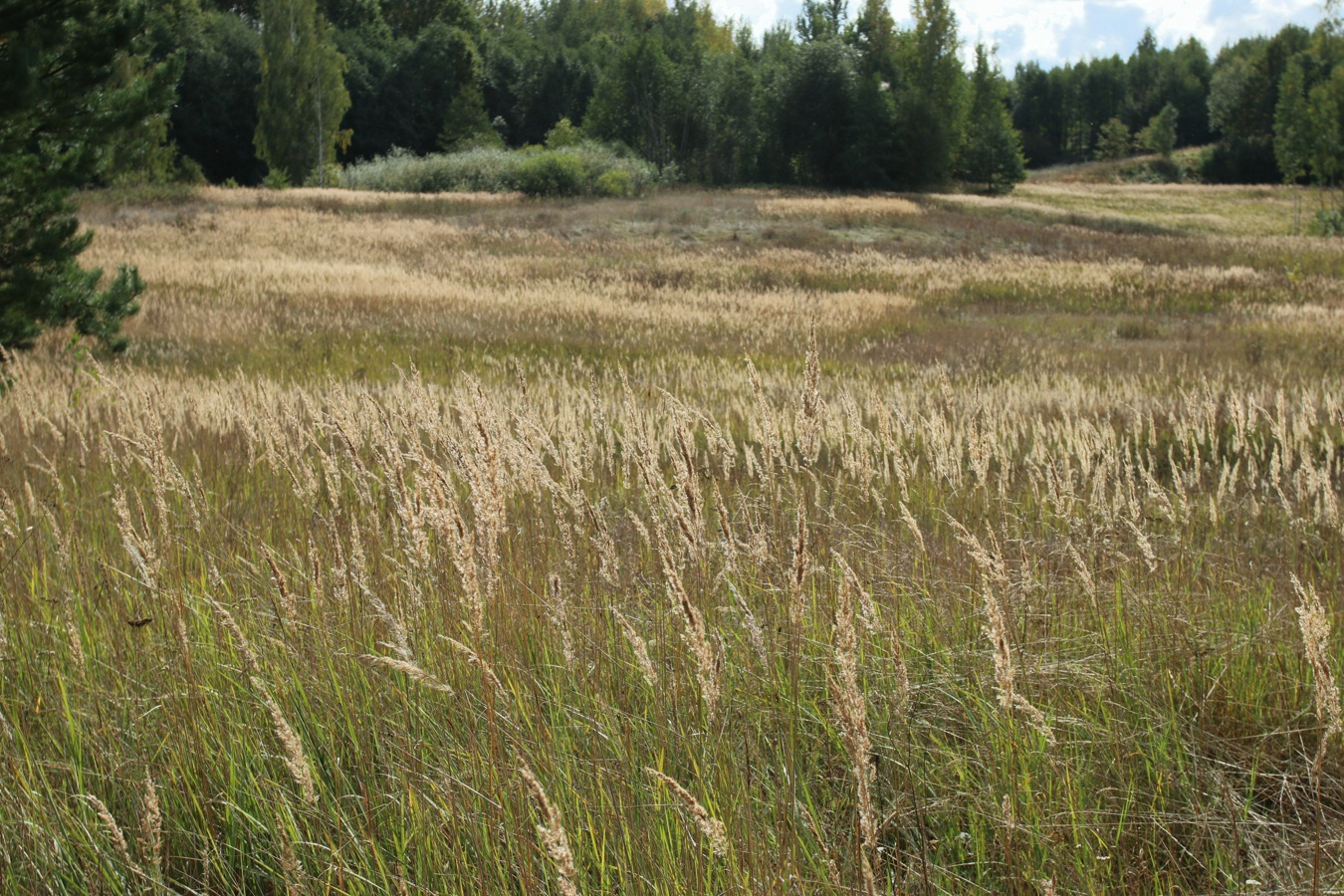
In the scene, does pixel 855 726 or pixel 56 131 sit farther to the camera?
pixel 56 131

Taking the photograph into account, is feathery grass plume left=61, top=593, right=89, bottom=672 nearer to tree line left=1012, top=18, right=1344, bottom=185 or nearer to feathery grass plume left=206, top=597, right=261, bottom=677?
feathery grass plume left=206, top=597, right=261, bottom=677

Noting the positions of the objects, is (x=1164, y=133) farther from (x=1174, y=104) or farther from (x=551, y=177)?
(x=551, y=177)

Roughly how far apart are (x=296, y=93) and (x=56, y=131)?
46.0 metres

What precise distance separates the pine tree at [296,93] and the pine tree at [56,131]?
4197cm

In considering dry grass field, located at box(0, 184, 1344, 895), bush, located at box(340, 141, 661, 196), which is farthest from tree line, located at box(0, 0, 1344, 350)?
dry grass field, located at box(0, 184, 1344, 895)

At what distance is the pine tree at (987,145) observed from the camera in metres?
57.7

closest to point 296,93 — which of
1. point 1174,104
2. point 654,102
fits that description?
point 654,102

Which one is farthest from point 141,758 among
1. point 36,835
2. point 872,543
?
point 872,543

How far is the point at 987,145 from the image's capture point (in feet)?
190

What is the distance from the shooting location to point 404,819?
6.31ft

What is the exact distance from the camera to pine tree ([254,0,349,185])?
4750cm

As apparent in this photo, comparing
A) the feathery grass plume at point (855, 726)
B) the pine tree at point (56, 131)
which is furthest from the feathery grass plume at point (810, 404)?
the pine tree at point (56, 131)

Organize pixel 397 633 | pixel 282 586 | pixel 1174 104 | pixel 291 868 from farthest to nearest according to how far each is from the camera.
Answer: pixel 1174 104 → pixel 282 586 → pixel 397 633 → pixel 291 868

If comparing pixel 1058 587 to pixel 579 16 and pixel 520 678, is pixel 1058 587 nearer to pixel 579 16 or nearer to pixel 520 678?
pixel 520 678
